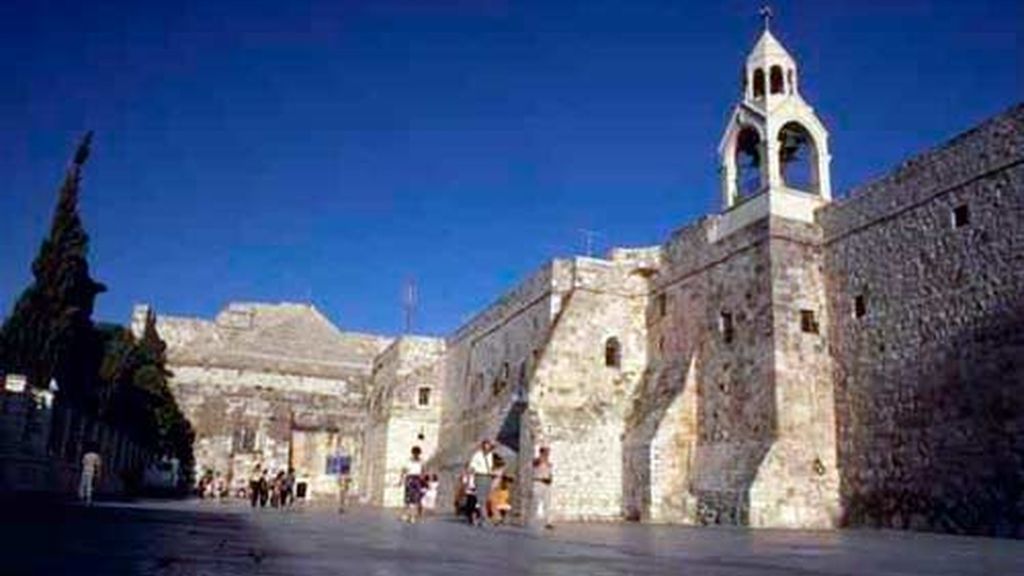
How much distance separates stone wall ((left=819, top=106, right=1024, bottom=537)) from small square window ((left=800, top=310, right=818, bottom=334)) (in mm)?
508

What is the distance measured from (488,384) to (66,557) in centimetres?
2757

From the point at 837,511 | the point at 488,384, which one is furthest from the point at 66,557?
the point at 488,384

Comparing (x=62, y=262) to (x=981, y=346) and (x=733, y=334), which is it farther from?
(x=981, y=346)

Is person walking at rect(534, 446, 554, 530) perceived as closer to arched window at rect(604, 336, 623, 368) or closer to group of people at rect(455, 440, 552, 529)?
group of people at rect(455, 440, 552, 529)

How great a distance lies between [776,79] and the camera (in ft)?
80.6

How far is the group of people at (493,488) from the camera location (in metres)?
17.1

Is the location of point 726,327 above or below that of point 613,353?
above

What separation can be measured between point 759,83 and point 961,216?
8339 mm

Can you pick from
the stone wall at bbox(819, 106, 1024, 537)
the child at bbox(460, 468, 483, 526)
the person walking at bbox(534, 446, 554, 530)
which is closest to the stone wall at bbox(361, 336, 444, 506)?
the child at bbox(460, 468, 483, 526)

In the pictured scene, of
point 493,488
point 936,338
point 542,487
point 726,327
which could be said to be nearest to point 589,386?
point 726,327

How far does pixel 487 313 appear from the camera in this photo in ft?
113

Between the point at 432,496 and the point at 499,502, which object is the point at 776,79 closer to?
the point at 499,502

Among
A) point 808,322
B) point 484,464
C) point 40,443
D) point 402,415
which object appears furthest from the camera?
point 402,415

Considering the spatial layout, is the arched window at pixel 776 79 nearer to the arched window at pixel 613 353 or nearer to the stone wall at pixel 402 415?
the arched window at pixel 613 353
